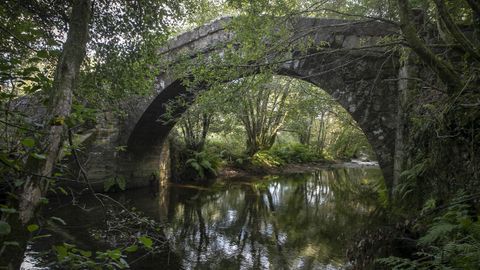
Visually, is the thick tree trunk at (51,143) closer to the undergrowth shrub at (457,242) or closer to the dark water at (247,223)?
the dark water at (247,223)

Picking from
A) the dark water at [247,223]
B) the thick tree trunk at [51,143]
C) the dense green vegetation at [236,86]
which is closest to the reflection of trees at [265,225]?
the dark water at [247,223]

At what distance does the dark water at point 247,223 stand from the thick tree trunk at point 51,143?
1.45ft

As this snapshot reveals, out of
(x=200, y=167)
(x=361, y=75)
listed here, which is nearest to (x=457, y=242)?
(x=361, y=75)

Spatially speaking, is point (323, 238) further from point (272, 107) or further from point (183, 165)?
point (272, 107)

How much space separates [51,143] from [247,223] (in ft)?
17.7

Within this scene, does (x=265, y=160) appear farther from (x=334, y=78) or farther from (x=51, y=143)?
(x=51, y=143)

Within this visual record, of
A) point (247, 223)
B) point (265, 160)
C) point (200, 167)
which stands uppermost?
point (265, 160)

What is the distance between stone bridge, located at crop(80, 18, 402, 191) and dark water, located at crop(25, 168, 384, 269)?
1.54 meters

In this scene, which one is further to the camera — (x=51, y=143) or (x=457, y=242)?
(x=457, y=242)

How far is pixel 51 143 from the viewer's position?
2.03 meters

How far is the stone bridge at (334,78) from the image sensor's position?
18.1 feet

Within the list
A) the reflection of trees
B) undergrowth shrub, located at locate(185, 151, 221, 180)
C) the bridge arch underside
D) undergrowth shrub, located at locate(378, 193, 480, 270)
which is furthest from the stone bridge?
undergrowth shrub, located at locate(185, 151, 221, 180)

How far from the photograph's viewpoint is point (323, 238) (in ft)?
19.5

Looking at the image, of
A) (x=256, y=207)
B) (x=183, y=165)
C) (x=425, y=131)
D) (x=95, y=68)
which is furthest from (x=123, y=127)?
(x=425, y=131)
